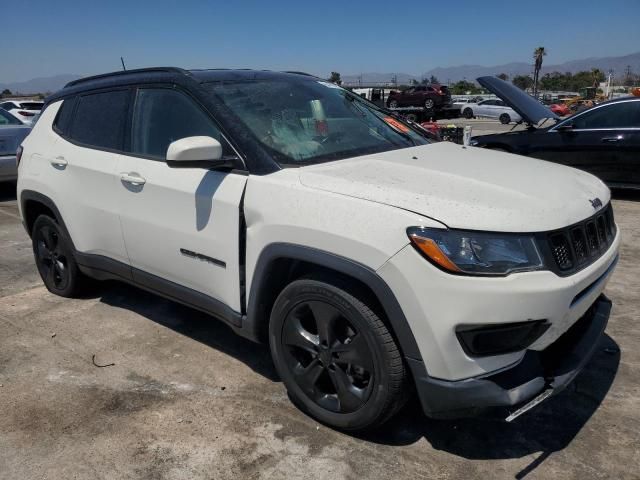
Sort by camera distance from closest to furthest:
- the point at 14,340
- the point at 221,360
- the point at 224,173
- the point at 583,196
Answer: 1. the point at 583,196
2. the point at 224,173
3. the point at 221,360
4. the point at 14,340

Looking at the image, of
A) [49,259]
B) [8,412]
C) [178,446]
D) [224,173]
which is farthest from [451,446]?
[49,259]

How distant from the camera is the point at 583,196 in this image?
2611 millimetres

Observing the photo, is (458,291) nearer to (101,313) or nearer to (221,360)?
(221,360)

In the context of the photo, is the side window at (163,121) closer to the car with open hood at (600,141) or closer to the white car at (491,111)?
the car with open hood at (600,141)

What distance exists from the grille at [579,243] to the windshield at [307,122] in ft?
3.75

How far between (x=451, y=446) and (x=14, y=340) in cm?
299

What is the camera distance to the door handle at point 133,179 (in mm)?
3287

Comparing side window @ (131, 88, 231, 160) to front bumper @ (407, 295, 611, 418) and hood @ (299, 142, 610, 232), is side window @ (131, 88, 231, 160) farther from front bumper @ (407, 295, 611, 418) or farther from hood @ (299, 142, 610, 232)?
front bumper @ (407, 295, 611, 418)

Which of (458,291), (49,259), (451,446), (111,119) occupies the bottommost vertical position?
(451,446)

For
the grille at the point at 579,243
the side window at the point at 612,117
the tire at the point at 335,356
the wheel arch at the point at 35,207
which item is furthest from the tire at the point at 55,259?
the side window at the point at 612,117

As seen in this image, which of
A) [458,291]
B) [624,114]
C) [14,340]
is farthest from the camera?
[624,114]

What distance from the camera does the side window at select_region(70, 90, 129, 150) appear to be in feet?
11.9

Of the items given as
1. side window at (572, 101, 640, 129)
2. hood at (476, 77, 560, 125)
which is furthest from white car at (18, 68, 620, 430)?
side window at (572, 101, 640, 129)

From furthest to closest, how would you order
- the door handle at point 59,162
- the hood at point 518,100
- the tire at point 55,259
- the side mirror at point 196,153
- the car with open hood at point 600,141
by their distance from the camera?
1. the car with open hood at point 600,141
2. the hood at point 518,100
3. the tire at point 55,259
4. the door handle at point 59,162
5. the side mirror at point 196,153
